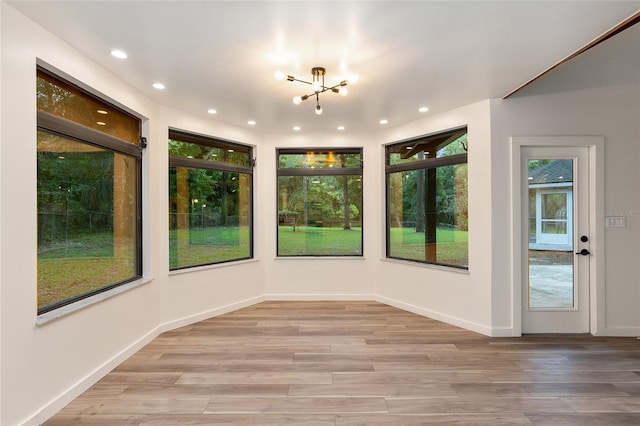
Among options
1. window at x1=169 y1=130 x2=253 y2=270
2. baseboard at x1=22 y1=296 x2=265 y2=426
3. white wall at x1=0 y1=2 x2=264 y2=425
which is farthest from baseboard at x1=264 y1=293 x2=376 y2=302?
white wall at x1=0 y1=2 x2=264 y2=425

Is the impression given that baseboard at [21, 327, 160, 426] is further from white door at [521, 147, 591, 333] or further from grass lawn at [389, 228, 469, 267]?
white door at [521, 147, 591, 333]

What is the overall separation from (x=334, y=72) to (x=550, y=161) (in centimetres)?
282

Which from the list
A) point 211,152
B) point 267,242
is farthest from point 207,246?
point 211,152

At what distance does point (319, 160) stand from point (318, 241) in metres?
1.38

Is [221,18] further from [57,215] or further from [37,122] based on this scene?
[57,215]

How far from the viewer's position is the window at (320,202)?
5.73 metres

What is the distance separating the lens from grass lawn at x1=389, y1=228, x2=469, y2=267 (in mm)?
4516

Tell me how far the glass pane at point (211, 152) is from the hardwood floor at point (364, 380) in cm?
231

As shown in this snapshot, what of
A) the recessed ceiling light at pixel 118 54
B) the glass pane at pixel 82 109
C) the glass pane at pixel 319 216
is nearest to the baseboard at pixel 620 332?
the glass pane at pixel 319 216

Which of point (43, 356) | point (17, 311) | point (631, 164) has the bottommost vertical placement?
point (43, 356)

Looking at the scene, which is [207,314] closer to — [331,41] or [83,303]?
[83,303]

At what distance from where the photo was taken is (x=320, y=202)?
5809 millimetres

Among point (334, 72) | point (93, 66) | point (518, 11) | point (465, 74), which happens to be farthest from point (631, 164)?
point (93, 66)

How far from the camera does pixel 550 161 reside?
404cm
